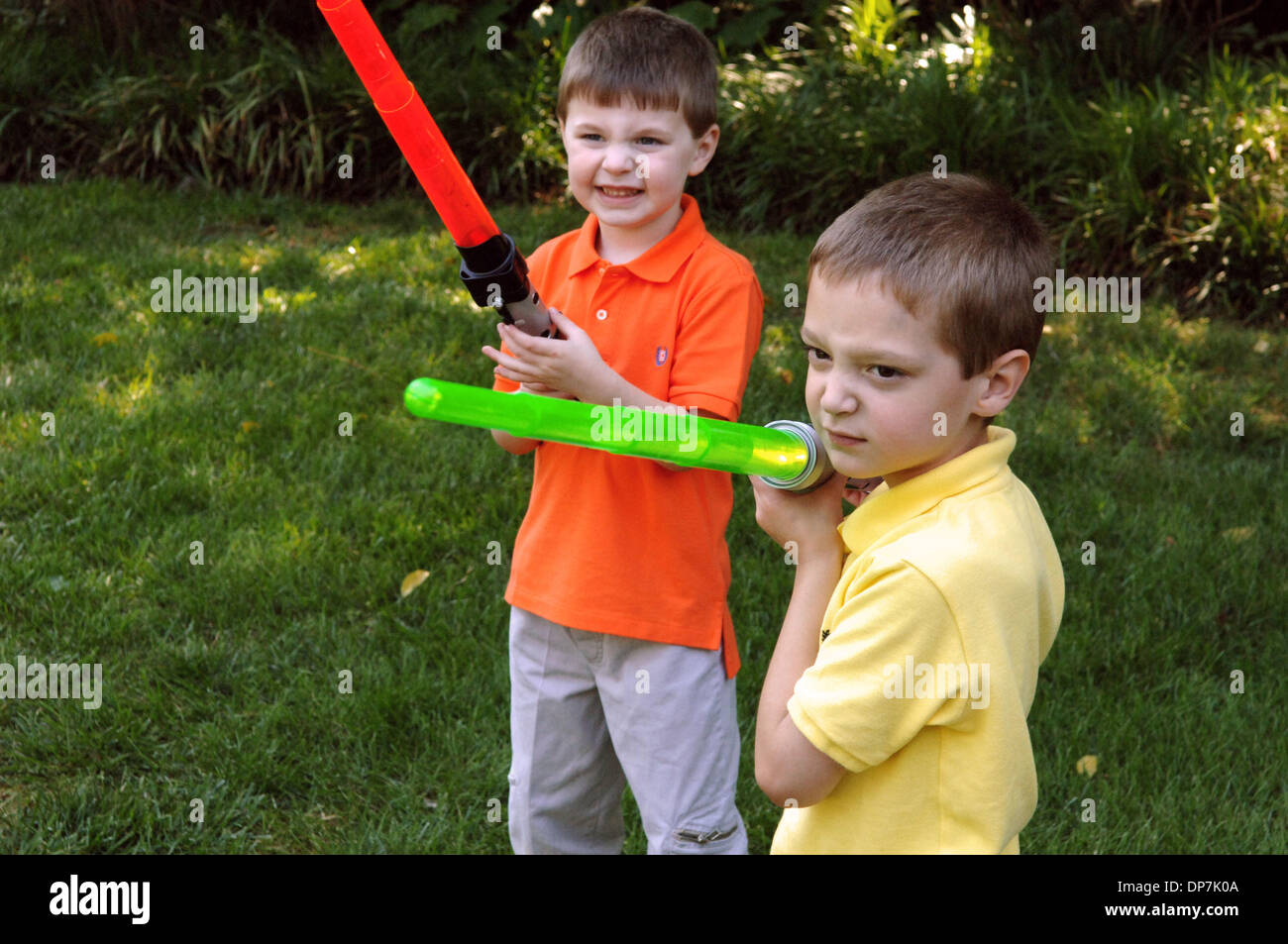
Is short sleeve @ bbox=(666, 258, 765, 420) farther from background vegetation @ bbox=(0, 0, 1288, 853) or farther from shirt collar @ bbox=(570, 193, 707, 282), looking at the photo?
background vegetation @ bbox=(0, 0, 1288, 853)

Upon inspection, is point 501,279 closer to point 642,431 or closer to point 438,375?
point 642,431

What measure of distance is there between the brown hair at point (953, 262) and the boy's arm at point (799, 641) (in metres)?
0.27

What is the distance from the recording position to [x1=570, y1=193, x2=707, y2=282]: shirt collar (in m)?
2.27

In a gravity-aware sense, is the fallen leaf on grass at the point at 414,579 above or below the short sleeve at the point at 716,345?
below

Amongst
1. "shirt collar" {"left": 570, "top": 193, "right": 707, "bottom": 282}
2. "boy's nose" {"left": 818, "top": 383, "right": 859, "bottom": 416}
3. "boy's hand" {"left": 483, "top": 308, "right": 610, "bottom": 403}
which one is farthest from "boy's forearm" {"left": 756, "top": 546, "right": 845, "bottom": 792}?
"shirt collar" {"left": 570, "top": 193, "right": 707, "bottom": 282}

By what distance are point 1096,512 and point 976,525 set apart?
3.04 m

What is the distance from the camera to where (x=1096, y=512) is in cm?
433

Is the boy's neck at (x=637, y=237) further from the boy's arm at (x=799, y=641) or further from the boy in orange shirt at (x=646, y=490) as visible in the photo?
the boy's arm at (x=799, y=641)

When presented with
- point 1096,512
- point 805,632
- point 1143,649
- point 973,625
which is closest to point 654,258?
point 805,632

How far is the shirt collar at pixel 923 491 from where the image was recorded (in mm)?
1549

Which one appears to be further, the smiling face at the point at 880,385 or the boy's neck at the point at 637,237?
the boy's neck at the point at 637,237

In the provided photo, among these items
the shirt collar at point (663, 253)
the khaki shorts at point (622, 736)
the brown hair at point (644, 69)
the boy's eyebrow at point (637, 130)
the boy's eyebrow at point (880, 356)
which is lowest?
the khaki shorts at point (622, 736)

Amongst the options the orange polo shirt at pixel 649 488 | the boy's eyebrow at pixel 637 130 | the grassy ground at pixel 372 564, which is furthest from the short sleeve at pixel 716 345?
the grassy ground at pixel 372 564
